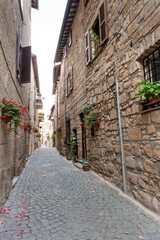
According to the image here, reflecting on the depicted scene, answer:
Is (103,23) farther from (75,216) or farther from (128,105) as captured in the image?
(75,216)

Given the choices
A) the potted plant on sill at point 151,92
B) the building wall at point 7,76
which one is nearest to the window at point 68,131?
the building wall at point 7,76

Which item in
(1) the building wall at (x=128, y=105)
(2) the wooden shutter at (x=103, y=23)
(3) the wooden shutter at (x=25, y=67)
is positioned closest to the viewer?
(1) the building wall at (x=128, y=105)

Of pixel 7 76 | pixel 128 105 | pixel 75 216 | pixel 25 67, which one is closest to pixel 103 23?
pixel 128 105

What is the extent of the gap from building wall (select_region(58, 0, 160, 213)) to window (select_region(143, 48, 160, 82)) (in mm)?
107

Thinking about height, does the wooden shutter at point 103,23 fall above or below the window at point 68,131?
above

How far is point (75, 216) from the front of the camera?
8.21ft

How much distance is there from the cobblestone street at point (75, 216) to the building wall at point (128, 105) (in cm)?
42

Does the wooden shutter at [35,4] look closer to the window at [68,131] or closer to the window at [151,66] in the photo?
the window at [68,131]

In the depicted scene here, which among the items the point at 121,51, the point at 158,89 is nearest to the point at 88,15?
the point at 121,51

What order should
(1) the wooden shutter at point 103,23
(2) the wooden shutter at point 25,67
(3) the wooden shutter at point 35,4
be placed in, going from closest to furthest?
1. (1) the wooden shutter at point 103,23
2. (2) the wooden shutter at point 25,67
3. (3) the wooden shutter at point 35,4

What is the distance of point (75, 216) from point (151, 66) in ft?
10.2

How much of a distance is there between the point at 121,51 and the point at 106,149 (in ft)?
8.67

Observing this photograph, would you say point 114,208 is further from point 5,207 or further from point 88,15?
point 88,15

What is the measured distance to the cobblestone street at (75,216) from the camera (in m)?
2.03
